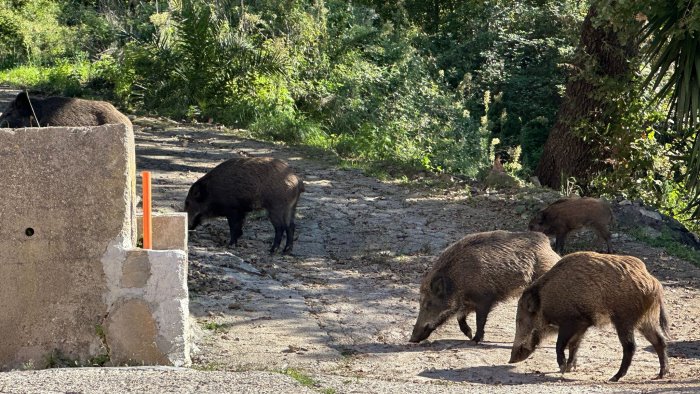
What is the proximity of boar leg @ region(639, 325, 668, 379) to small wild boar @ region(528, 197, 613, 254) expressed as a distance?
4451 millimetres

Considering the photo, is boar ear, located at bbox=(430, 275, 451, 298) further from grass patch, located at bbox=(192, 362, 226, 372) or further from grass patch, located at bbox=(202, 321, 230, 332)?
grass patch, located at bbox=(192, 362, 226, 372)

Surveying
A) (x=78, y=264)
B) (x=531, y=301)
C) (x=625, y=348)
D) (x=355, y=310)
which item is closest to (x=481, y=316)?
(x=531, y=301)

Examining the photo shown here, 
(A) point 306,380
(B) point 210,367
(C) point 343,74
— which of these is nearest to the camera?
(A) point 306,380

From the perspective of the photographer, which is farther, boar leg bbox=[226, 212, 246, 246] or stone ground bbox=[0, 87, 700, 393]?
boar leg bbox=[226, 212, 246, 246]

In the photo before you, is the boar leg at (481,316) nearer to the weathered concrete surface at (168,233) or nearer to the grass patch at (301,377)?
the grass patch at (301,377)

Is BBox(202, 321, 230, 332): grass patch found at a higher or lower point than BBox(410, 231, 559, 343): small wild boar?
lower

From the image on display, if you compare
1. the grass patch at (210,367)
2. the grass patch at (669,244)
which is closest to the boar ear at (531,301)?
the grass patch at (210,367)

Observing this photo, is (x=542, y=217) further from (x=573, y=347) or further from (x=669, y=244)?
(x=573, y=347)

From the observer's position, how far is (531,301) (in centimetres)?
852

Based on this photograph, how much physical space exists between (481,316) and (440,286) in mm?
433

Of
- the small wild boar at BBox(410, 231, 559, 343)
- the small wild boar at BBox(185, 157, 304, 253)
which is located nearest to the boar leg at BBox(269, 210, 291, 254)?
the small wild boar at BBox(185, 157, 304, 253)

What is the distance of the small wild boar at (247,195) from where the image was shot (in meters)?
12.1

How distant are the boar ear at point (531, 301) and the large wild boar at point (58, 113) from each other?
6275 mm

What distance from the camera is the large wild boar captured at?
13000mm
